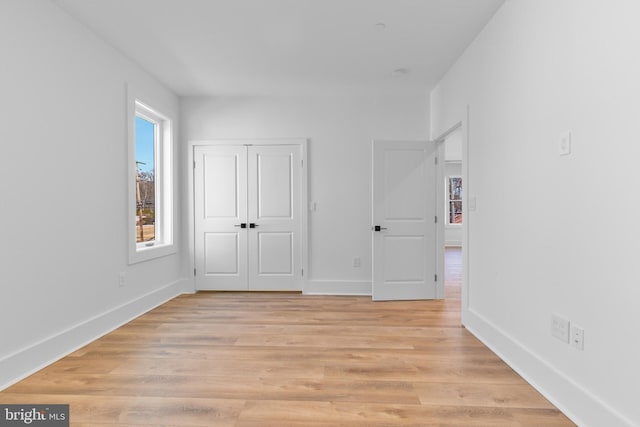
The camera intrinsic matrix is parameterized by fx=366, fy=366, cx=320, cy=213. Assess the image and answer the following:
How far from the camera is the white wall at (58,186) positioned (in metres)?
2.32

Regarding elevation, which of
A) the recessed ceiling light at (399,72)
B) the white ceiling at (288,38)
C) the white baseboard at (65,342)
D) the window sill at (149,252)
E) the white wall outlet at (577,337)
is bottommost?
the white baseboard at (65,342)

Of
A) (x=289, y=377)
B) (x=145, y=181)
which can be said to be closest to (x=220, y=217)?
(x=145, y=181)

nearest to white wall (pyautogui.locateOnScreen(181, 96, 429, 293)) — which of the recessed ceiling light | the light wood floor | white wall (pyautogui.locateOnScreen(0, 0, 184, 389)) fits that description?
the recessed ceiling light

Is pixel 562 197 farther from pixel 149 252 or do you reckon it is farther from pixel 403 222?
pixel 149 252

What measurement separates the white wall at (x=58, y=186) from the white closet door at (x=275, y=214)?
160 cm

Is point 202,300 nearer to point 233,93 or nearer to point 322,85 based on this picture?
point 233,93

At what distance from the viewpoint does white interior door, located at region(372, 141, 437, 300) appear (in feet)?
14.5

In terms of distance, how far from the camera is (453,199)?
10.5 meters

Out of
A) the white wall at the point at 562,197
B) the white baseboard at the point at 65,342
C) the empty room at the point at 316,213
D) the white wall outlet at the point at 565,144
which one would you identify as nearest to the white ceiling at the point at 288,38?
the empty room at the point at 316,213

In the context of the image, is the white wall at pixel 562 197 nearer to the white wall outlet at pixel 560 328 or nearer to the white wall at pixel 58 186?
the white wall outlet at pixel 560 328

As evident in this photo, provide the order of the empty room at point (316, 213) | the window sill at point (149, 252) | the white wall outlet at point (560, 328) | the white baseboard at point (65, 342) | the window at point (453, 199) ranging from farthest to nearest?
1. the window at point (453, 199)
2. the window sill at point (149, 252)
3. the white baseboard at point (65, 342)
4. the white wall outlet at point (560, 328)
5. the empty room at point (316, 213)

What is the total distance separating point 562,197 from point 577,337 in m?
0.74

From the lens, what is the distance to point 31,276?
8.09ft

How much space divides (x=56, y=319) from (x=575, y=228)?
11.2 ft
